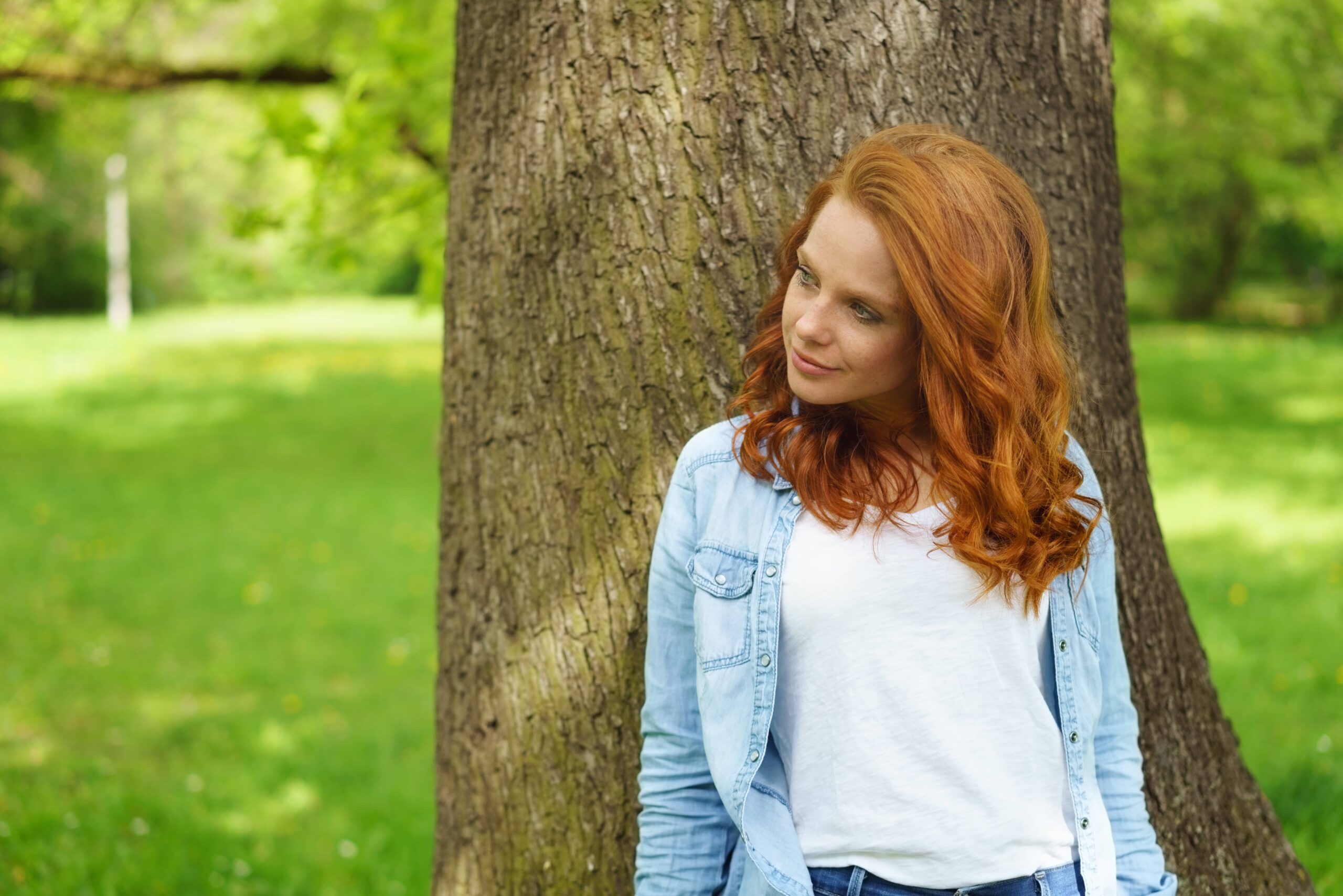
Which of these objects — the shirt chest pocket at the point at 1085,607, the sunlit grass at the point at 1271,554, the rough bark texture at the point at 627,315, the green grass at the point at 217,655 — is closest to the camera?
the shirt chest pocket at the point at 1085,607

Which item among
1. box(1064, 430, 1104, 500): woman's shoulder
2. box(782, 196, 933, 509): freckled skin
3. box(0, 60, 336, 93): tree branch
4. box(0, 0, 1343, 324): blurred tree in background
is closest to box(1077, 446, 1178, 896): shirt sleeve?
box(1064, 430, 1104, 500): woman's shoulder

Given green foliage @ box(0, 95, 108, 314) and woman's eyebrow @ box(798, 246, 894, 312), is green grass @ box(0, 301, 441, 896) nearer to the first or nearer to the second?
woman's eyebrow @ box(798, 246, 894, 312)

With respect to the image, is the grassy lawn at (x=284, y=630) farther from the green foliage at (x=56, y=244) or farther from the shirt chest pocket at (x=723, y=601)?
the green foliage at (x=56, y=244)

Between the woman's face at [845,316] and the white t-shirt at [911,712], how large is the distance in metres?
0.20

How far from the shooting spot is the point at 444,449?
95.8 inches

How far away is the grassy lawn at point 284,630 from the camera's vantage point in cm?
393

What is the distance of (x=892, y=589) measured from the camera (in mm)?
1617

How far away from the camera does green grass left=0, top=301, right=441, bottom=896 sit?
392cm

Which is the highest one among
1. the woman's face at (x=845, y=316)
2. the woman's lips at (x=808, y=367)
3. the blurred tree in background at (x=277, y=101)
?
the blurred tree in background at (x=277, y=101)

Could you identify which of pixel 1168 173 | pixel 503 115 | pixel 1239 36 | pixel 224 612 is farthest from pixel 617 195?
pixel 1168 173

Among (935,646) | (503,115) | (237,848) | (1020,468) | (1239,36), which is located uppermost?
(1239,36)

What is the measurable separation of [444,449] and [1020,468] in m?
1.25

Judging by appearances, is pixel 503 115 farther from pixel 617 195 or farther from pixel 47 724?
pixel 47 724

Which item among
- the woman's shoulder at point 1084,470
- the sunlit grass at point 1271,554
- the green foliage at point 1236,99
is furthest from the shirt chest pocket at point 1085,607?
the green foliage at point 1236,99
